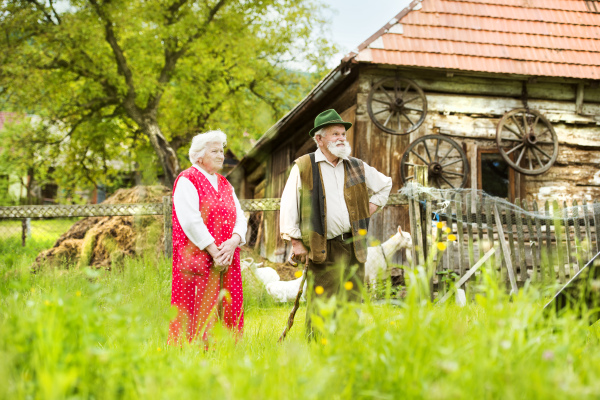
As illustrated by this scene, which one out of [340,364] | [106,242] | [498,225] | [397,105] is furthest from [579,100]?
[340,364]

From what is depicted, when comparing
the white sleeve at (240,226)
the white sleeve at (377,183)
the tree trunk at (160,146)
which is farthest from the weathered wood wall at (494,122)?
the tree trunk at (160,146)

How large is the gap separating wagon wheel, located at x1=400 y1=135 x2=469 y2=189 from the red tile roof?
3.99ft

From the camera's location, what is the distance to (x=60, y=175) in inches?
683

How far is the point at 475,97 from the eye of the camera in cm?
877

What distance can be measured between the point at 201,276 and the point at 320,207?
36.8 inches

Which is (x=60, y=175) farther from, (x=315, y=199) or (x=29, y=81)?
(x=315, y=199)

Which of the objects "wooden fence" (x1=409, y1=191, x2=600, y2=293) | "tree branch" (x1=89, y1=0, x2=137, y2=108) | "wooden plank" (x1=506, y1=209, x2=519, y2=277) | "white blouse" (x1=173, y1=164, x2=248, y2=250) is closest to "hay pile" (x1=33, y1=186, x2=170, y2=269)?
"wooden fence" (x1=409, y1=191, x2=600, y2=293)

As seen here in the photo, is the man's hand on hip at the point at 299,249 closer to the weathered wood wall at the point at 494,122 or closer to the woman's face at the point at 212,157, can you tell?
the woman's face at the point at 212,157

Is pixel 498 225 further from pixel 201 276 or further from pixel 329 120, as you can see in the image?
pixel 201 276

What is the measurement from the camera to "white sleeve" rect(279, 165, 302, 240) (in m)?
3.59

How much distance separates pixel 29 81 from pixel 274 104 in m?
8.21

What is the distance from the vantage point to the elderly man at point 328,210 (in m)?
3.58

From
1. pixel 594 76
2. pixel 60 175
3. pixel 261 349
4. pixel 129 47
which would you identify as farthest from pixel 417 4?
pixel 60 175

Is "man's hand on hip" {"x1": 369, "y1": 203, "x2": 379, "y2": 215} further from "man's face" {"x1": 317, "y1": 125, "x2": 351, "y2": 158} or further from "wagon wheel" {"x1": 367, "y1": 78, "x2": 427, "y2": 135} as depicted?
"wagon wheel" {"x1": 367, "y1": 78, "x2": 427, "y2": 135}
